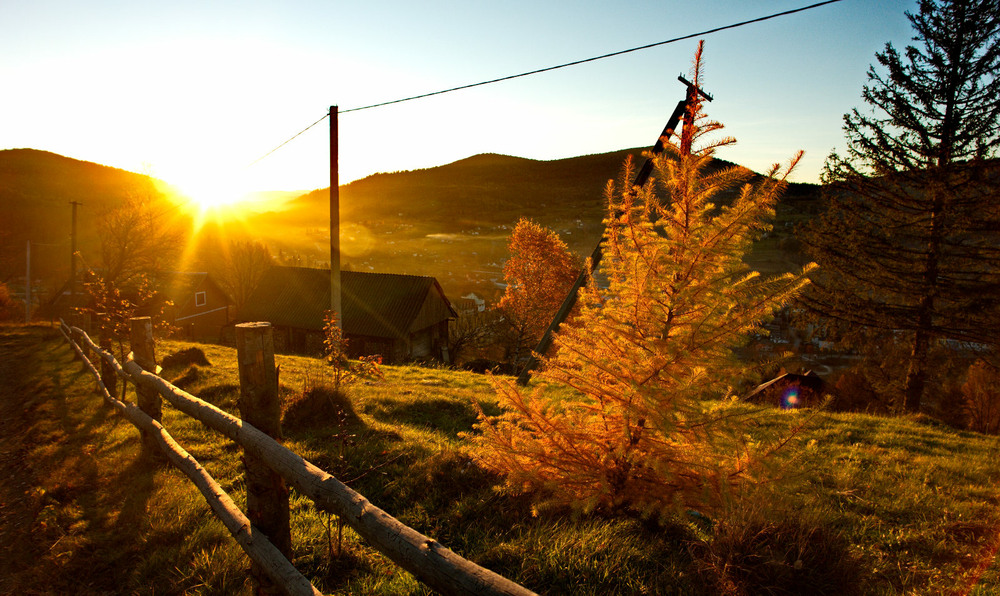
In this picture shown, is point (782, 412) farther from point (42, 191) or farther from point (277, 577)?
point (42, 191)

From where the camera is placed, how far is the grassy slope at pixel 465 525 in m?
2.94

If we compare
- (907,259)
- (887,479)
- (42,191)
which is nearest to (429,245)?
(42,191)

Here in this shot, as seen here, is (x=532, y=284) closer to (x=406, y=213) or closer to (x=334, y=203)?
(x=334, y=203)

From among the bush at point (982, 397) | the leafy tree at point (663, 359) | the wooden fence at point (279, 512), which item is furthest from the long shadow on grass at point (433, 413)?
the bush at point (982, 397)

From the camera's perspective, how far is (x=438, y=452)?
5441 mm

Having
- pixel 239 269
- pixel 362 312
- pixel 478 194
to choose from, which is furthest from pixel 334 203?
pixel 478 194

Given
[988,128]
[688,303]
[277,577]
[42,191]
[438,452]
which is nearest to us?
[277,577]

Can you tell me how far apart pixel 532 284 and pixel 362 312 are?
11.6m

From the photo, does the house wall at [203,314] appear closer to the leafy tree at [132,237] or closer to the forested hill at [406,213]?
the leafy tree at [132,237]

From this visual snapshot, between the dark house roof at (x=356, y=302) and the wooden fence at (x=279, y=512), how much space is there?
2010 centimetres

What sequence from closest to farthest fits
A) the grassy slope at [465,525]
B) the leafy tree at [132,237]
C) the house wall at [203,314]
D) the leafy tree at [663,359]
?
1. the grassy slope at [465,525]
2. the leafy tree at [663,359]
3. the leafy tree at [132,237]
4. the house wall at [203,314]

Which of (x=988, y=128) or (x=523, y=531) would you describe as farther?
(x=988, y=128)

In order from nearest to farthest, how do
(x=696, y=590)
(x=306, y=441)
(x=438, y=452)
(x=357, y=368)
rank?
(x=696, y=590) → (x=438, y=452) → (x=306, y=441) → (x=357, y=368)

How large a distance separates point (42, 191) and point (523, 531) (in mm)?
119909
